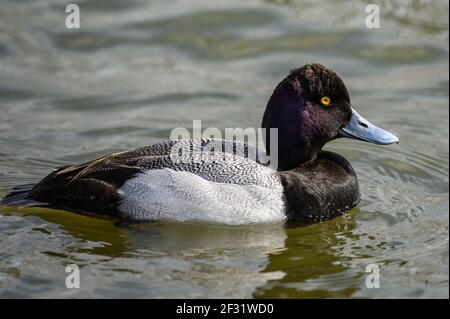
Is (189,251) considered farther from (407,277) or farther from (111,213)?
(407,277)

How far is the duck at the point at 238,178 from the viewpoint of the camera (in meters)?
7.41

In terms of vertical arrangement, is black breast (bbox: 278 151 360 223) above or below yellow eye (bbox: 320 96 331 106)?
below

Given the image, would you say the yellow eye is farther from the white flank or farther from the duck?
the white flank

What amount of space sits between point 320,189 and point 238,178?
72cm

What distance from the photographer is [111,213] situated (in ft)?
24.5

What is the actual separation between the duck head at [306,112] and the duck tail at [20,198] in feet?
6.64

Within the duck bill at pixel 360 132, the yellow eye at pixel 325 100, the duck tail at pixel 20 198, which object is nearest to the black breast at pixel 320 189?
the duck bill at pixel 360 132

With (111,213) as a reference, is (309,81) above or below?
above

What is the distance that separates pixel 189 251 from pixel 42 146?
284 centimetres

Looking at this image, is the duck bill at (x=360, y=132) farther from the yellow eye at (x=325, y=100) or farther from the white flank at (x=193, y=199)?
the white flank at (x=193, y=199)

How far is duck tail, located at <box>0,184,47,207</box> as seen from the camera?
7.57 metres

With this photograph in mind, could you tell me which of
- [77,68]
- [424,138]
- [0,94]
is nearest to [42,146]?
[0,94]

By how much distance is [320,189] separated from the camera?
7688 mm

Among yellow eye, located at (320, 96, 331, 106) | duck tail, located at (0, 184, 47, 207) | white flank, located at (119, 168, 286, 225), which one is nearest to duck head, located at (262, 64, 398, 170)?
yellow eye, located at (320, 96, 331, 106)
